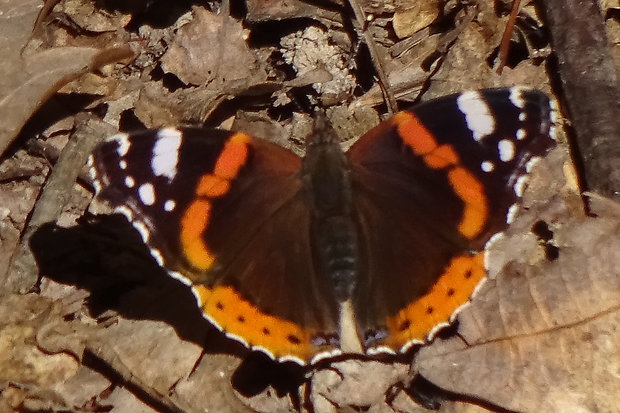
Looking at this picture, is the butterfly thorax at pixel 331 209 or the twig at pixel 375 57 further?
the twig at pixel 375 57

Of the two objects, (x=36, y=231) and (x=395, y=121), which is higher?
(x=395, y=121)

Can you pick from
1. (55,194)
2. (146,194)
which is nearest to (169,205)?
(146,194)

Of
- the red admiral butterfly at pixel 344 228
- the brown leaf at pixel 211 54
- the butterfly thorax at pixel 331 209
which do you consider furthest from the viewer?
the brown leaf at pixel 211 54

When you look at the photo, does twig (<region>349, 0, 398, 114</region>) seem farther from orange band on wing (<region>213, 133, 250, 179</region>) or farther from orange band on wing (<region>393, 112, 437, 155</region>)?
orange band on wing (<region>213, 133, 250, 179</region>)

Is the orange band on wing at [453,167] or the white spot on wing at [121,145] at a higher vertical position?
the white spot on wing at [121,145]

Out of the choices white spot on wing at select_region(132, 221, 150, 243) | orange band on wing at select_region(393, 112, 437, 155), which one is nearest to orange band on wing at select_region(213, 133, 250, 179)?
white spot on wing at select_region(132, 221, 150, 243)

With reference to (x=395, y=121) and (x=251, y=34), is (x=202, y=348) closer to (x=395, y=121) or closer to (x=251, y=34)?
(x=395, y=121)

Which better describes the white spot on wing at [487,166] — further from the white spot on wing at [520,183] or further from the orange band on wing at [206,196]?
the orange band on wing at [206,196]

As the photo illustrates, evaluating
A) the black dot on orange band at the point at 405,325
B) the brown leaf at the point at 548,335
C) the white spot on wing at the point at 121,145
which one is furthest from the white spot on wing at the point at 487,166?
the white spot on wing at the point at 121,145

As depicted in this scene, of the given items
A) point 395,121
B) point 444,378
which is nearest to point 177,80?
point 395,121
